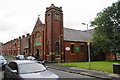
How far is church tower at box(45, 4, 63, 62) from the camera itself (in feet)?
97.4

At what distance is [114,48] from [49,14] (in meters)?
16.4

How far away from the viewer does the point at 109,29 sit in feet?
91.8

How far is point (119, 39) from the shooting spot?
25.1 m

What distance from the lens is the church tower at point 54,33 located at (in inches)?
1169

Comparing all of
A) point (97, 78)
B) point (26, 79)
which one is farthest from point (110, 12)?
point (26, 79)

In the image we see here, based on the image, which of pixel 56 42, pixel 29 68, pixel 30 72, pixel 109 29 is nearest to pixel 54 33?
pixel 56 42

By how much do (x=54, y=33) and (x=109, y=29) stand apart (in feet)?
39.4

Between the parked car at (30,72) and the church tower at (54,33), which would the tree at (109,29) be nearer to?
the church tower at (54,33)

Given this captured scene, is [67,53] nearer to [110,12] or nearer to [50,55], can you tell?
[50,55]

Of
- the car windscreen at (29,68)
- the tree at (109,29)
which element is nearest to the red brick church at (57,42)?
the tree at (109,29)

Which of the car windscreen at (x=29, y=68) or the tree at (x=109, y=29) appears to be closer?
the car windscreen at (x=29, y=68)

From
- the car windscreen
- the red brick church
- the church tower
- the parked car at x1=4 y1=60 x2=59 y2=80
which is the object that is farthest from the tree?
the parked car at x1=4 y1=60 x2=59 y2=80

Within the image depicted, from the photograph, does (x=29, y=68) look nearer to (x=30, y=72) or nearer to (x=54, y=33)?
(x=30, y=72)

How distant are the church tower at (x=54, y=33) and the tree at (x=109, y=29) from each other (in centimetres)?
834
